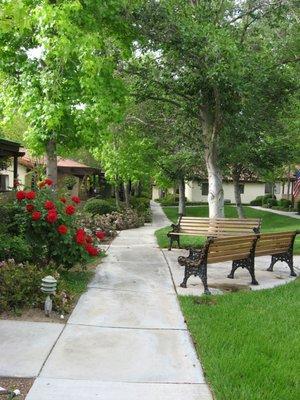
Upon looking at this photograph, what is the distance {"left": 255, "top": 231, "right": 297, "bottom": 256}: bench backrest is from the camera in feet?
30.9

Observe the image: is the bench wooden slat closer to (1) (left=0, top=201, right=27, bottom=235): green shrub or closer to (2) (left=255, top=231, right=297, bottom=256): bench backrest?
(2) (left=255, top=231, right=297, bottom=256): bench backrest

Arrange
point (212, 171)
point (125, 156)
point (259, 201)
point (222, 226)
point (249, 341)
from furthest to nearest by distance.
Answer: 1. point (259, 201)
2. point (125, 156)
3. point (212, 171)
4. point (222, 226)
5. point (249, 341)

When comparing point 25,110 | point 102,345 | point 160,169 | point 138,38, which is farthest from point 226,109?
point 160,169

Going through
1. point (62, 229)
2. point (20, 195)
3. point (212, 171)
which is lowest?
point (62, 229)

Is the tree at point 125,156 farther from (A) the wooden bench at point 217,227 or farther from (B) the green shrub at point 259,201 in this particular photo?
(B) the green shrub at point 259,201

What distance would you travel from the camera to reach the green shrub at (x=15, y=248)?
783 centimetres

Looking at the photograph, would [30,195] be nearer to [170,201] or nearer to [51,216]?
[51,216]

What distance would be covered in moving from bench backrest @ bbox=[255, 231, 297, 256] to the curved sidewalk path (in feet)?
6.61

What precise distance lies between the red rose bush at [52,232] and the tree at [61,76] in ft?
8.12

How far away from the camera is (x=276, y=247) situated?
32.6 ft

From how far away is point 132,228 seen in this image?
71.2 feet

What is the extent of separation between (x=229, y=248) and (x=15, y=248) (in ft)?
11.9

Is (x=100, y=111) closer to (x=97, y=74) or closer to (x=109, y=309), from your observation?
(x=97, y=74)

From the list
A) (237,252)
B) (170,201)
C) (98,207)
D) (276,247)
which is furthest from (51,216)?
(170,201)
